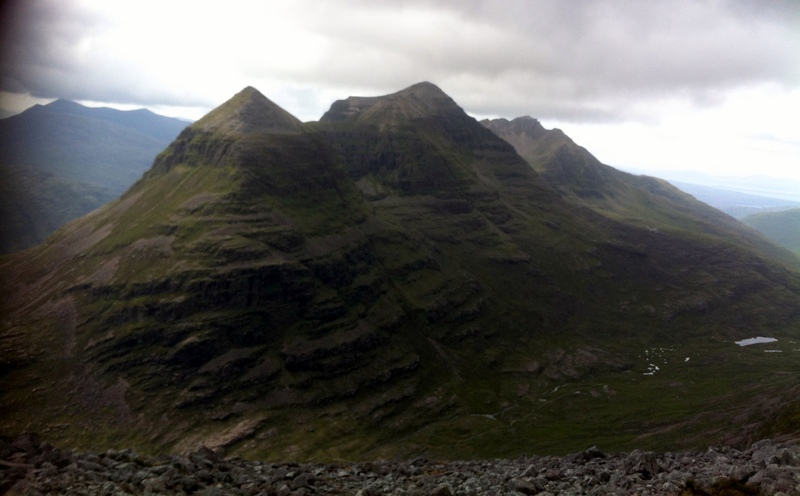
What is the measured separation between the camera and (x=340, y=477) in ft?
147

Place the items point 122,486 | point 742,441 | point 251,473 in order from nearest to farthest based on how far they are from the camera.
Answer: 1. point 122,486
2. point 251,473
3. point 742,441

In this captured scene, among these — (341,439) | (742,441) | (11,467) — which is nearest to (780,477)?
(11,467)

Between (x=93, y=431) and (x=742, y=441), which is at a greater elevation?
(x=742, y=441)

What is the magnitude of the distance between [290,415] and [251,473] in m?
164

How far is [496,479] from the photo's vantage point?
147 ft

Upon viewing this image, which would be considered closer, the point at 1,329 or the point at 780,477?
the point at 780,477

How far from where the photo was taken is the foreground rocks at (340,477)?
103 ft

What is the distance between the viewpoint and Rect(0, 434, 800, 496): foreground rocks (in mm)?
31422

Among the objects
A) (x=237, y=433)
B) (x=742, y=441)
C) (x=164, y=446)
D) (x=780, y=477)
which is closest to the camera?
(x=780, y=477)

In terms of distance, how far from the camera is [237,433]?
7032 inches

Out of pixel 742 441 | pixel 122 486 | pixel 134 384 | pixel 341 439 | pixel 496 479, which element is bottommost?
pixel 341 439

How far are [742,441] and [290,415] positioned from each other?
153290 millimetres

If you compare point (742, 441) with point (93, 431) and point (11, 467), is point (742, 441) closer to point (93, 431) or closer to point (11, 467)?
point (11, 467)

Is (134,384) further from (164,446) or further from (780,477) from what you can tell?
(780,477)
